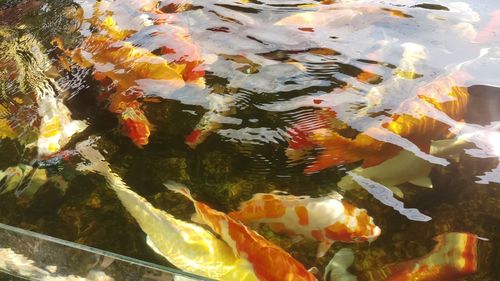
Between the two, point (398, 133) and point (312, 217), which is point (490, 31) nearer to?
point (398, 133)

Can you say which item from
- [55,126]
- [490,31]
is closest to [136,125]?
[55,126]

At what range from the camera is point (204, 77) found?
2.97 ft

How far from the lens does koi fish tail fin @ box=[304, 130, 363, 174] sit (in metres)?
0.73

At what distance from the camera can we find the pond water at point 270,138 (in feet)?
2.13

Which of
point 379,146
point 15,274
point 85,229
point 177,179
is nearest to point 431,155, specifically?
point 379,146

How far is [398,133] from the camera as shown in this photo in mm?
745

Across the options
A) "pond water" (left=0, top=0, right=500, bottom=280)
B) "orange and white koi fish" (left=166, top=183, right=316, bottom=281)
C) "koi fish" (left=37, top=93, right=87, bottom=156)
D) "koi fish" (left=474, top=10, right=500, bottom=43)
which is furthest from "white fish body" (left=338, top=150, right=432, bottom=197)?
"koi fish" (left=37, top=93, right=87, bottom=156)

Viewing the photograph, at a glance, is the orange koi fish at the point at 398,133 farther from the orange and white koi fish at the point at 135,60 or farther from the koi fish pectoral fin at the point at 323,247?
the orange and white koi fish at the point at 135,60

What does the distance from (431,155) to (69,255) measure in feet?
1.63

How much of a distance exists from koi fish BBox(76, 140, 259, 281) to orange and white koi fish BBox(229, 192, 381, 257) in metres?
0.05

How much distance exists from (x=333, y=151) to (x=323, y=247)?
0.15m

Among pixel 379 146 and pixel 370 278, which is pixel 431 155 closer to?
pixel 379 146

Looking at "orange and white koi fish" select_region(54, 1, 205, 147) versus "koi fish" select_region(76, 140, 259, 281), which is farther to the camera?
"orange and white koi fish" select_region(54, 1, 205, 147)

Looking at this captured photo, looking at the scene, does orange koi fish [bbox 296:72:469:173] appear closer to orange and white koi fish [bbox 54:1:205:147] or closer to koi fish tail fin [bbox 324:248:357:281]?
koi fish tail fin [bbox 324:248:357:281]
